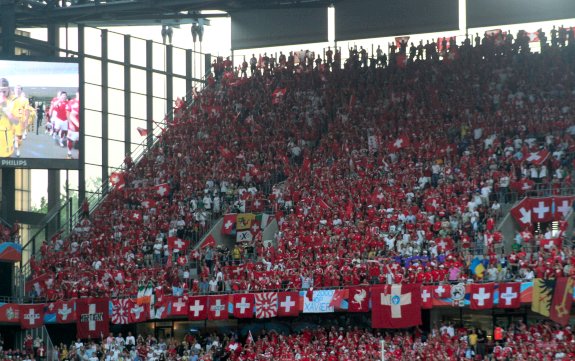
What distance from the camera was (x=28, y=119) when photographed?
50.8 metres

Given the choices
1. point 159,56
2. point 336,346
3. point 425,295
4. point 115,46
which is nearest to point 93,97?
point 115,46

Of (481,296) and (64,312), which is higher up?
(481,296)

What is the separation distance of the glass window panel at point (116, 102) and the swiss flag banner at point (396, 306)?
2376cm

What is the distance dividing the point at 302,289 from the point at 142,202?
10.5 m

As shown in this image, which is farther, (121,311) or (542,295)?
(121,311)

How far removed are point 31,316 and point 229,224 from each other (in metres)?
8.06

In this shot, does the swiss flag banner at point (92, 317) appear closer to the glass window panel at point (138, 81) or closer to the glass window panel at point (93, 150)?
the glass window panel at point (93, 150)

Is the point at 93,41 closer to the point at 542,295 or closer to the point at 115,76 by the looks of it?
the point at 115,76

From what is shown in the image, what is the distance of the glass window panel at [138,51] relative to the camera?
62531 millimetres

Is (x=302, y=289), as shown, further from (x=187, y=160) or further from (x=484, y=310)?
(x=187, y=160)

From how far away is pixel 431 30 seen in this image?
2239 inches

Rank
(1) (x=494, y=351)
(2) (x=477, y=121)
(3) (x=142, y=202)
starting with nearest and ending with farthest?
1. (1) (x=494, y=351)
2. (2) (x=477, y=121)
3. (3) (x=142, y=202)

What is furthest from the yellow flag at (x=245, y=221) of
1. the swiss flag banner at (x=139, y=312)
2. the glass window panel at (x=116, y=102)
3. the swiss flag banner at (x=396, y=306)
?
the glass window panel at (x=116, y=102)

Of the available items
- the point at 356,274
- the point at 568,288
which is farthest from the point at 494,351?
the point at 356,274
